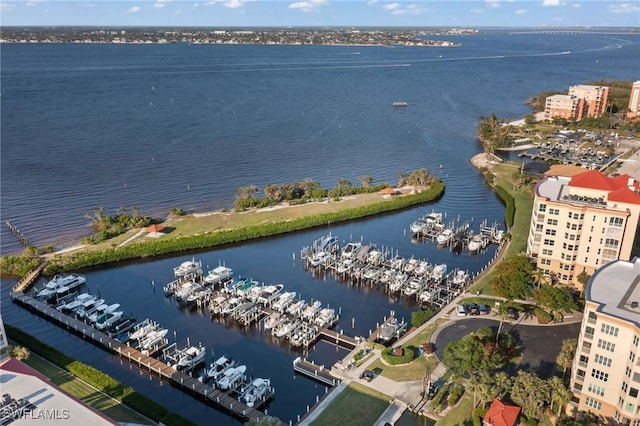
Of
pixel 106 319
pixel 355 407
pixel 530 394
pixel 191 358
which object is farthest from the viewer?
pixel 106 319

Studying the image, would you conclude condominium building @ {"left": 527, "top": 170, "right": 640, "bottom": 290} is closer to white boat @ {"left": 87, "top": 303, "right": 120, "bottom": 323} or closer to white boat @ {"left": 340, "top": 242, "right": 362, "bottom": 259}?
white boat @ {"left": 340, "top": 242, "right": 362, "bottom": 259}

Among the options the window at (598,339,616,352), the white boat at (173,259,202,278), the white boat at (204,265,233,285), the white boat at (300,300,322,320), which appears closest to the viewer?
the window at (598,339,616,352)

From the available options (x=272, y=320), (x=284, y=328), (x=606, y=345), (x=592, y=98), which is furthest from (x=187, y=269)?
(x=592, y=98)

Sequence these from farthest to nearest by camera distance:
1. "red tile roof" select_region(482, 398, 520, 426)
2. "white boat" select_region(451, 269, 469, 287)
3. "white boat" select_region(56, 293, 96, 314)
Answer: "white boat" select_region(451, 269, 469, 287), "white boat" select_region(56, 293, 96, 314), "red tile roof" select_region(482, 398, 520, 426)

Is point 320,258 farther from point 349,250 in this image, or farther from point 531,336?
point 531,336

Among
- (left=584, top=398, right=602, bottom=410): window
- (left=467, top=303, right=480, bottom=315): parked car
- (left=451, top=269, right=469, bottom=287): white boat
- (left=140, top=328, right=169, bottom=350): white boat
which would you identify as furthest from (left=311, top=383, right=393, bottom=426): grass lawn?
(left=451, top=269, right=469, bottom=287): white boat

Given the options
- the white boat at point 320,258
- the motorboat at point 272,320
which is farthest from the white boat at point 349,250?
the motorboat at point 272,320

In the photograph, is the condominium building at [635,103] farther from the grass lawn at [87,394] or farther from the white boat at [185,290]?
the grass lawn at [87,394]
